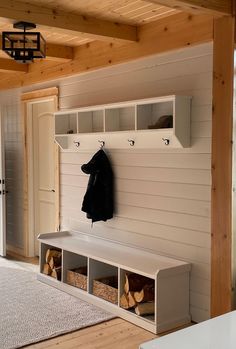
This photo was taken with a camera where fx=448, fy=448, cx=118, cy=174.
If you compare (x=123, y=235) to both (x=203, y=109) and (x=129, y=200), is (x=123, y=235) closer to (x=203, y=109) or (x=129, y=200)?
→ (x=129, y=200)

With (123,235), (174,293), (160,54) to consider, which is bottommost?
(174,293)

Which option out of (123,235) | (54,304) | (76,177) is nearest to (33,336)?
(54,304)

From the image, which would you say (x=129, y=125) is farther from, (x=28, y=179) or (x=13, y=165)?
(x=13, y=165)

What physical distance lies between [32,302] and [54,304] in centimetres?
23

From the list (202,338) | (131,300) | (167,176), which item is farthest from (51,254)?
(202,338)

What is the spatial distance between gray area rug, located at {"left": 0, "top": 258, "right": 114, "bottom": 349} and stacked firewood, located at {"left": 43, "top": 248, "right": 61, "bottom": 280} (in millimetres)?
153

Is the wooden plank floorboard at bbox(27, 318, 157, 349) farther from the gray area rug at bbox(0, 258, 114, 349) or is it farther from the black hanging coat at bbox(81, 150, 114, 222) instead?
the black hanging coat at bbox(81, 150, 114, 222)

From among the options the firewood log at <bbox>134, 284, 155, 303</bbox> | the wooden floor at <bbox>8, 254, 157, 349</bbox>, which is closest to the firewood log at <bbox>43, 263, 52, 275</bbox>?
the wooden floor at <bbox>8, 254, 157, 349</bbox>

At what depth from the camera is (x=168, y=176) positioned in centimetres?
398

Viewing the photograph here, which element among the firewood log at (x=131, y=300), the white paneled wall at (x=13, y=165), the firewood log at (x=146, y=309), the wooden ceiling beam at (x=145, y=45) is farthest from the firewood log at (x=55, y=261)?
the wooden ceiling beam at (x=145, y=45)

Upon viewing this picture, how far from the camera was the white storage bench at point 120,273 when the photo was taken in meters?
3.63

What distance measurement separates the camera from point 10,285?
4.82m

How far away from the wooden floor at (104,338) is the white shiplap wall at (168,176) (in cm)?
57

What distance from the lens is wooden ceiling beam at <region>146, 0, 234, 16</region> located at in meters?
2.94
